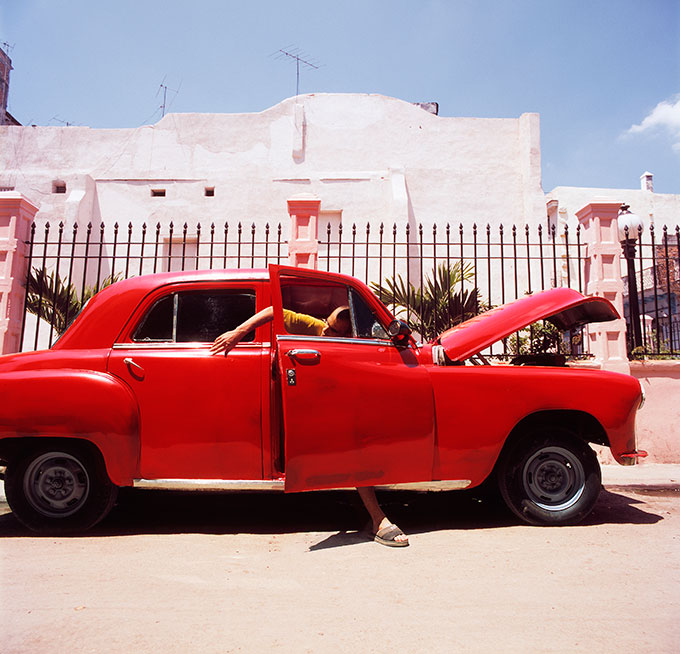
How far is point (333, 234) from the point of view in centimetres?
1812

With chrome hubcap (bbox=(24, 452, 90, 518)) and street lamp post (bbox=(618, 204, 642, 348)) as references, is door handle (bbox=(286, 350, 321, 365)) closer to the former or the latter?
chrome hubcap (bbox=(24, 452, 90, 518))

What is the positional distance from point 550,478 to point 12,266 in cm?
724

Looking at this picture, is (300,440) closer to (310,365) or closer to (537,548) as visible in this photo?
(310,365)

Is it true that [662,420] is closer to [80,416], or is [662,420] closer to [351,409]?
[351,409]

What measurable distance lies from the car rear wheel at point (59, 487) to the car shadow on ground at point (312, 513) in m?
0.19

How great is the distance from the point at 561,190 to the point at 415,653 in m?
24.2

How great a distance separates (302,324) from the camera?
383 cm

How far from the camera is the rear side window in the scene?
377 centimetres

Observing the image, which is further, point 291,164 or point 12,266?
point 291,164

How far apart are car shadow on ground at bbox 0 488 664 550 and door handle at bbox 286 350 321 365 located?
1247 mm

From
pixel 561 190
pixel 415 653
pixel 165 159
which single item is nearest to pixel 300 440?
pixel 415 653

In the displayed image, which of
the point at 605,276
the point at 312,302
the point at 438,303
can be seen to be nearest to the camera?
the point at 312,302

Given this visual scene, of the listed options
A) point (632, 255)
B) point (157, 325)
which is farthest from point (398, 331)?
point (632, 255)

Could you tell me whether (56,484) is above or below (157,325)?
below
